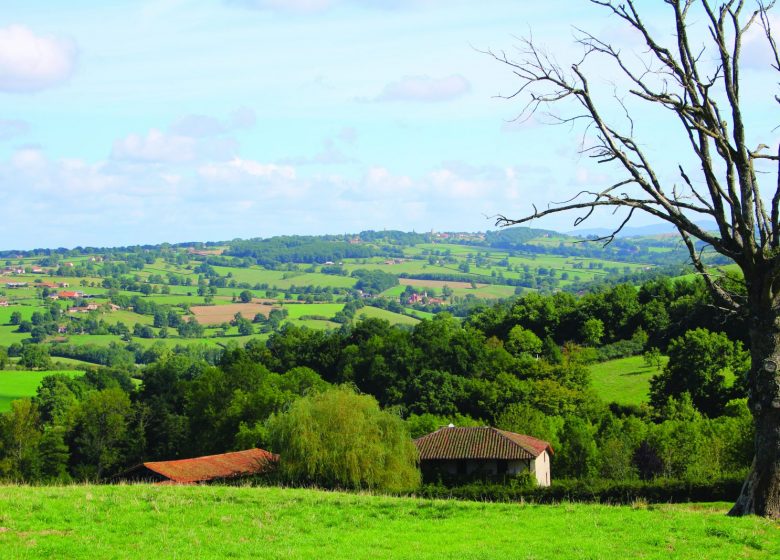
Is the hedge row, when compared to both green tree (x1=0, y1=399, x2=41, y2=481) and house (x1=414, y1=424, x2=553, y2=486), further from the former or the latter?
green tree (x1=0, y1=399, x2=41, y2=481)

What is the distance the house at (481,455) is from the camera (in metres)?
47.8

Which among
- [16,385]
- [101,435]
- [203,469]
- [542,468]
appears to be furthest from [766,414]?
[16,385]

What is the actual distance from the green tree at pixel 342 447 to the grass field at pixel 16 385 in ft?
204

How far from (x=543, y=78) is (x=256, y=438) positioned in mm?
53982

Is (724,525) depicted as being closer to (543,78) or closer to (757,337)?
(757,337)

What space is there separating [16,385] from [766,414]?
112363 millimetres

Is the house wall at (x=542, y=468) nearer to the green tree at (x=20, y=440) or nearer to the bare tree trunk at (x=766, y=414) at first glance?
the bare tree trunk at (x=766, y=414)

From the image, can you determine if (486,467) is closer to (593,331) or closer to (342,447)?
(342,447)

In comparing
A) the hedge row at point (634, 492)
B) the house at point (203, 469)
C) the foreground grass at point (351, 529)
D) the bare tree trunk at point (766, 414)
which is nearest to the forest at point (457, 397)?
the house at point (203, 469)

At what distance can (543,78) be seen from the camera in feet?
52.4

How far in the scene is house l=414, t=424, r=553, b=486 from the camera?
4784 centimetres

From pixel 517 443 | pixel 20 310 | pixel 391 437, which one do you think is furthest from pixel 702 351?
pixel 20 310

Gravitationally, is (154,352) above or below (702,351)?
below

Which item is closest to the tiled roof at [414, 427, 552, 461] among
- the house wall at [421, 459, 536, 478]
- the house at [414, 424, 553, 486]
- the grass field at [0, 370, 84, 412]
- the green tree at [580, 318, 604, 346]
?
the house at [414, 424, 553, 486]
